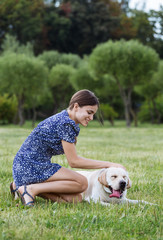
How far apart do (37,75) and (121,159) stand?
25.4m

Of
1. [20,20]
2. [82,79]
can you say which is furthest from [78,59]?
[20,20]

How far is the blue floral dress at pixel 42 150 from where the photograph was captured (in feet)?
14.3

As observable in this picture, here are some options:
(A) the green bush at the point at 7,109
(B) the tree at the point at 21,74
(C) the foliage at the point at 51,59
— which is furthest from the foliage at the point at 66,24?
(B) the tree at the point at 21,74

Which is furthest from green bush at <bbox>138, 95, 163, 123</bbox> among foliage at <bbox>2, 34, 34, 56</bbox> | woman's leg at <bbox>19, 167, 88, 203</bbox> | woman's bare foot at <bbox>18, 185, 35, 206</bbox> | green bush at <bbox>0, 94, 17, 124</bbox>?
woman's bare foot at <bbox>18, 185, 35, 206</bbox>

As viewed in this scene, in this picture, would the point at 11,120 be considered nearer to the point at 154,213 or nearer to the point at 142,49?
the point at 142,49

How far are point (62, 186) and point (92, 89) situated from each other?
57.3 ft

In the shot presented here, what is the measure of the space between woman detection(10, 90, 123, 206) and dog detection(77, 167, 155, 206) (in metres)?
0.15

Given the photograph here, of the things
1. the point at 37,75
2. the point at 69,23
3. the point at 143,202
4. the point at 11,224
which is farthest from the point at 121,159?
the point at 69,23

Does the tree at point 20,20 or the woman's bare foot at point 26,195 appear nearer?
the woman's bare foot at point 26,195

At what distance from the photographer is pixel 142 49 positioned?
30047 mm

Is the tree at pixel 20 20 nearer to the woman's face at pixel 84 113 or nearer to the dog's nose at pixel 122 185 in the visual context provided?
the woman's face at pixel 84 113

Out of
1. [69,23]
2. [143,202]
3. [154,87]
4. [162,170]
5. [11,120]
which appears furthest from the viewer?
[69,23]

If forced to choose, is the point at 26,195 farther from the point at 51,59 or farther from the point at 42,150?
the point at 51,59

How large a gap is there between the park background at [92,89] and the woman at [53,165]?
215 millimetres
